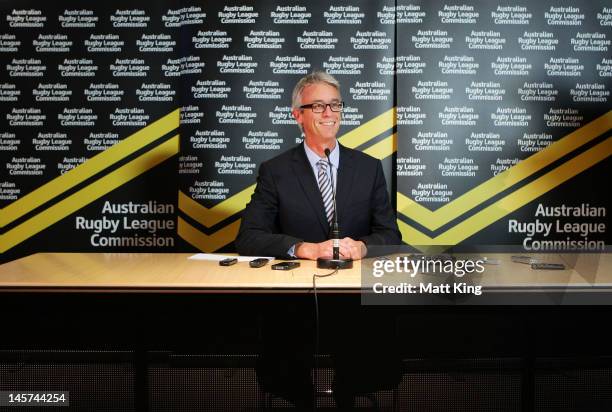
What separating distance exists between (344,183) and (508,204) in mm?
1611

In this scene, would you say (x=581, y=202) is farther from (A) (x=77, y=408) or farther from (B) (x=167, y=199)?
(A) (x=77, y=408)

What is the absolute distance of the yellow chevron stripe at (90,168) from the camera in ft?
13.0

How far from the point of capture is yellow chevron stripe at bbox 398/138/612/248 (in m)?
3.83

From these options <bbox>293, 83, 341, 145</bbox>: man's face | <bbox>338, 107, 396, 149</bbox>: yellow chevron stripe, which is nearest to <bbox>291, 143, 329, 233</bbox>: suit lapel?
<bbox>293, 83, 341, 145</bbox>: man's face

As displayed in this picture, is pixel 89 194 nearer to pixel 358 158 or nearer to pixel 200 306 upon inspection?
pixel 358 158

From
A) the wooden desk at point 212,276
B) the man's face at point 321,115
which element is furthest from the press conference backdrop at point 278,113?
the wooden desk at point 212,276

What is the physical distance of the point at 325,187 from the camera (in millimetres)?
2873

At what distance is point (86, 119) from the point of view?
3992mm

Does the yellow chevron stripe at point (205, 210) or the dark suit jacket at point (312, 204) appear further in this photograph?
Result: the yellow chevron stripe at point (205, 210)
